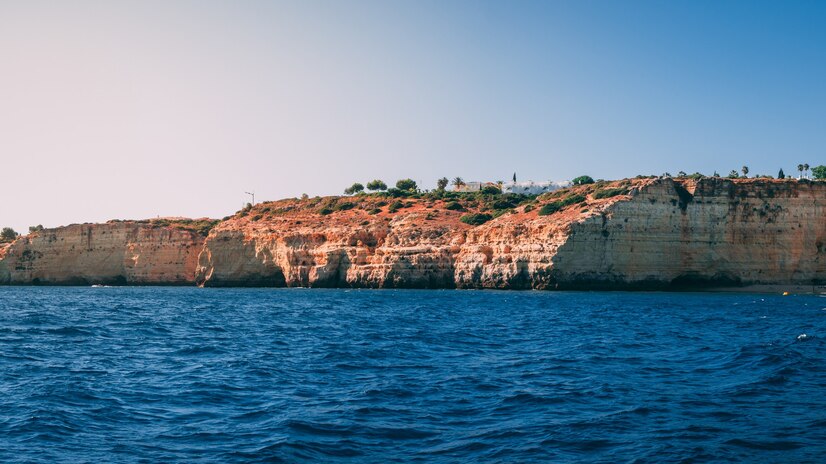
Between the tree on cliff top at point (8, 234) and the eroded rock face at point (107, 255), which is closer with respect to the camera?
the eroded rock face at point (107, 255)

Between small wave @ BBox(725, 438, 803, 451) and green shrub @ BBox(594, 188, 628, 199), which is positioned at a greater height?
green shrub @ BBox(594, 188, 628, 199)

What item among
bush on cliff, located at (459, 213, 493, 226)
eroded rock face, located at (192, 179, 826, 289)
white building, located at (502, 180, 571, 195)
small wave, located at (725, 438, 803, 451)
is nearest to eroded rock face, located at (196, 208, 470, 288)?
bush on cliff, located at (459, 213, 493, 226)

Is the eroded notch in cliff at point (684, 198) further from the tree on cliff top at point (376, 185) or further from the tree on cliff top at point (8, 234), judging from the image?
the tree on cliff top at point (8, 234)

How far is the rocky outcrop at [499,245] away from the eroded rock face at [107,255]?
0.14 metres

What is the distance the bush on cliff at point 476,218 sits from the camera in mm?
80375

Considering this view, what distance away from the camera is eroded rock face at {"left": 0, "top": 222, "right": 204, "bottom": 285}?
9144 cm

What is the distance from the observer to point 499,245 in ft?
234

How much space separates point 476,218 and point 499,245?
10.2m

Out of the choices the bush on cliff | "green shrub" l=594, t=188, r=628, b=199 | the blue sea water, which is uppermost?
"green shrub" l=594, t=188, r=628, b=199

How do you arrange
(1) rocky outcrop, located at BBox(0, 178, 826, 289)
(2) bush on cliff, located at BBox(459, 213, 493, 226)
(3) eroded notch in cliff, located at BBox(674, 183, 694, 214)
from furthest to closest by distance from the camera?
(2) bush on cliff, located at BBox(459, 213, 493, 226) → (3) eroded notch in cliff, located at BBox(674, 183, 694, 214) → (1) rocky outcrop, located at BBox(0, 178, 826, 289)

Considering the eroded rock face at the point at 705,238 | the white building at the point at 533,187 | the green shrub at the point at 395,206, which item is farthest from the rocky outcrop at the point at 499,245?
the white building at the point at 533,187

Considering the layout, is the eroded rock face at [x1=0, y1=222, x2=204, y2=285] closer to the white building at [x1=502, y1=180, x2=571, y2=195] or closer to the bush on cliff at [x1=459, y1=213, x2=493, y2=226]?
the bush on cliff at [x1=459, y1=213, x2=493, y2=226]

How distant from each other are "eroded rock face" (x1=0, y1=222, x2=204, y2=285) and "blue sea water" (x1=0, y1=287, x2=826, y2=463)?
6105cm

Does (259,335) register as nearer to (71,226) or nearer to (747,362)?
(747,362)
